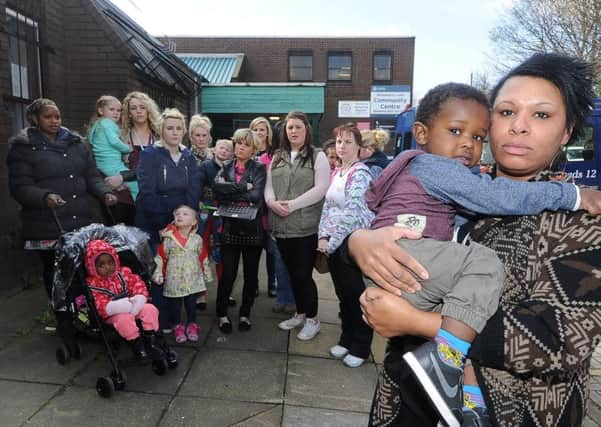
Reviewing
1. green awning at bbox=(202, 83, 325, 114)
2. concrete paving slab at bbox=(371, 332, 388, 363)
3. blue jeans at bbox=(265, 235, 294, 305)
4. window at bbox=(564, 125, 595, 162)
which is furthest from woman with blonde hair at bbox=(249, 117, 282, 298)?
green awning at bbox=(202, 83, 325, 114)

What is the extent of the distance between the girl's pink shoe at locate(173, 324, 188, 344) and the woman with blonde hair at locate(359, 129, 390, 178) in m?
2.39

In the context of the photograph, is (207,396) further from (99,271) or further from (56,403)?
(99,271)

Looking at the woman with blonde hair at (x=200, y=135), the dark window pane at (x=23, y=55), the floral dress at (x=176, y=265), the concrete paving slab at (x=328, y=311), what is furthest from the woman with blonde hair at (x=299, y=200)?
the dark window pane at (x=23, y=55)

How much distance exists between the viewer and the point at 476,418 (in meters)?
1.24

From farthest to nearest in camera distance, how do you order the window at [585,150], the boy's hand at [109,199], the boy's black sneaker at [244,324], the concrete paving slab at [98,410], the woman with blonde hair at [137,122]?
the window at [585,150] < the woman with blonde hair at [137,122] < the boy's black sneaker at [244,324] < the boy's hand at [109,199] < the concrete paving slab at [98,410]

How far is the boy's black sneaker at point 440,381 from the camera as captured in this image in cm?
118

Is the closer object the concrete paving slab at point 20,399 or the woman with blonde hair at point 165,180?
the concrete paving slab at point 20,399

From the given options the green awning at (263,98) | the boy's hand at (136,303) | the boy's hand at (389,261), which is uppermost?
the green awning at (263,98)

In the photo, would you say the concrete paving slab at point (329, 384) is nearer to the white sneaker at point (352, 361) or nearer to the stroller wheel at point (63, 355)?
the white sneaker at point (352, 361)

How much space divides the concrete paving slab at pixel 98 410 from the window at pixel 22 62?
12.7ft

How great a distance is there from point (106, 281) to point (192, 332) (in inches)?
41.5

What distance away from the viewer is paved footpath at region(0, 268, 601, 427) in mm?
2893

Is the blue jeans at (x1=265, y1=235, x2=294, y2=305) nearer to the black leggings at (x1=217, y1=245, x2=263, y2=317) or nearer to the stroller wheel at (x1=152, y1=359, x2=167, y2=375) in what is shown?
the black leggings at (x1=217, y1=245, x2=263, y2=317)

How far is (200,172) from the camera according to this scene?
14.5 ft
